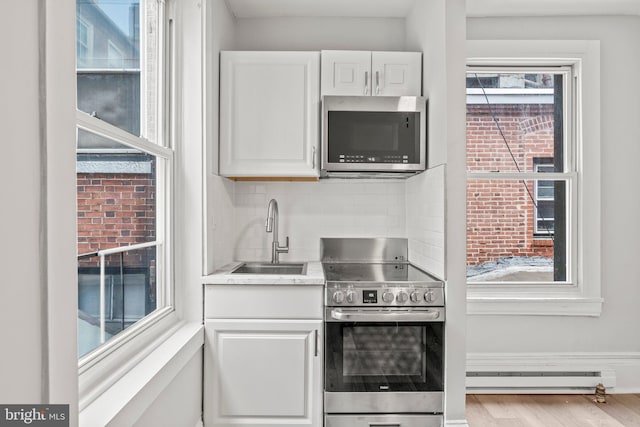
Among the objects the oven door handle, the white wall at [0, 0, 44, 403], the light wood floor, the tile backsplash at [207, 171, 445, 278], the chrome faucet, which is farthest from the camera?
the tile backsplash at [207, 171, 445, 278]

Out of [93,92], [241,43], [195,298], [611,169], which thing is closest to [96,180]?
[93,92]

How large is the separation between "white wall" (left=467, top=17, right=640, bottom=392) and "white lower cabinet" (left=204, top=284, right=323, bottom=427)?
4.11 feet

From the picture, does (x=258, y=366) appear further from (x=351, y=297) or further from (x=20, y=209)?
(x=20, y=209)

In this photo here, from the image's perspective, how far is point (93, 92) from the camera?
1446 millimetres

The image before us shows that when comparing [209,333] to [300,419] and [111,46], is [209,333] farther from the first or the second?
[111,46]

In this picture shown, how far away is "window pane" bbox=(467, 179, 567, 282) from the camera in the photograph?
9.78ft

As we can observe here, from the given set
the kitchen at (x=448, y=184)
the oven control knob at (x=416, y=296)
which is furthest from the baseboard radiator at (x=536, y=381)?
the oven control knob at (x=416, y=296)

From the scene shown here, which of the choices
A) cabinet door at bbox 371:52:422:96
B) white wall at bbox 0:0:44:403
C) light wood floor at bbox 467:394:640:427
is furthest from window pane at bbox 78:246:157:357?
light wood floor at bbox 467:394:640:427

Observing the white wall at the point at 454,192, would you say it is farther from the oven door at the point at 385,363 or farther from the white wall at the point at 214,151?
the white wall at the point at 214,151

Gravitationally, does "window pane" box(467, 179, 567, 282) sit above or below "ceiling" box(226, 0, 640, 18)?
below

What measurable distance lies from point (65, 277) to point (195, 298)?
4.31 ft

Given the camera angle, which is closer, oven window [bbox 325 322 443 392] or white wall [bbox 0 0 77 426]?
white wall [bbox 0 0 77 426]

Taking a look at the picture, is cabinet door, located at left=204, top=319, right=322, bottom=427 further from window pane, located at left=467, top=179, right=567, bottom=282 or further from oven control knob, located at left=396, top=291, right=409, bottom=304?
window pane, located at left=467, top=179, right=567, bottom=282

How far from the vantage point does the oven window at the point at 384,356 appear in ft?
7.22
